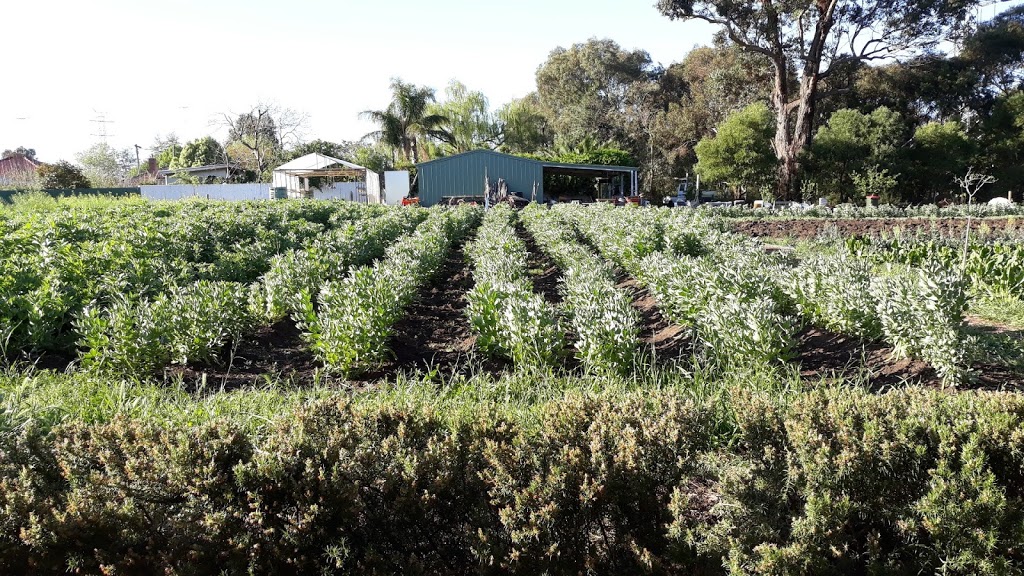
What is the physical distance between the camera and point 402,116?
5197cm

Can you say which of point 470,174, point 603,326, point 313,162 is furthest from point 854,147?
point 603,326

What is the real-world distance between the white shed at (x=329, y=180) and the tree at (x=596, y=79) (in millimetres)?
20884

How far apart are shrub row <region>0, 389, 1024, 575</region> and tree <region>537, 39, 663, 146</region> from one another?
5856cm

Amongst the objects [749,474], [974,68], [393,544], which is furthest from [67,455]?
[974,68]

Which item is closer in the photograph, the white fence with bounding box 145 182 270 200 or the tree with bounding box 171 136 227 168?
the white fence with bounding box 145 182 270 200

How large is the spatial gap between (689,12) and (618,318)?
3458 cm

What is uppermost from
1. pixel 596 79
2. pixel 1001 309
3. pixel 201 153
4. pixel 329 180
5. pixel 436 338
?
pixel 596 79

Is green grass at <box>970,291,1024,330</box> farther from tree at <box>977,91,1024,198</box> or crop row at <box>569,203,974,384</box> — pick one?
tree at <box>977,91,1024,198</box>

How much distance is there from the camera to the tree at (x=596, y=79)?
59375 mm

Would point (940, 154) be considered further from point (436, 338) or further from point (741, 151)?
point (436, 338)

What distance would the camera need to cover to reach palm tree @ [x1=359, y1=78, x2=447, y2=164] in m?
51.4

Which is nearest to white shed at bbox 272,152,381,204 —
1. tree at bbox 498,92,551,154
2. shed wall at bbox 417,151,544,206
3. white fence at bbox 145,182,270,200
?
white fence at bbox 145,182,270,200

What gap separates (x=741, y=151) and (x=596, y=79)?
1101 inches

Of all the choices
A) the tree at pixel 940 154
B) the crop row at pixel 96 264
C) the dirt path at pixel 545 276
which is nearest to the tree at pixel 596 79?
the tree at pixel 940 154
